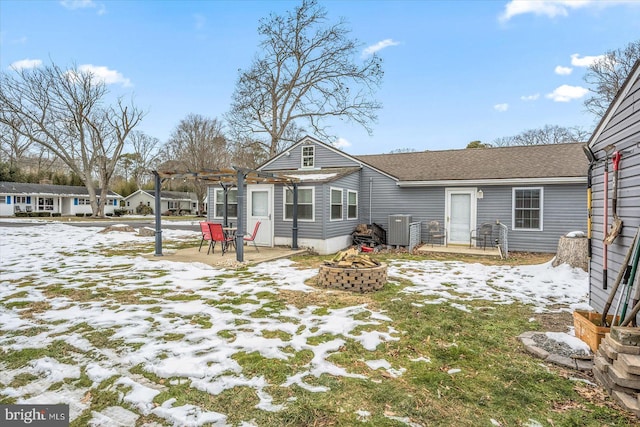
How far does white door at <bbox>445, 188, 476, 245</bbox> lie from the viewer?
11710 mm

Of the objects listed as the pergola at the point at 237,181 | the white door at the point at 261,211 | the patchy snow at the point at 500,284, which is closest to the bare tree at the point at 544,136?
the patchy snow at the point at 500,284

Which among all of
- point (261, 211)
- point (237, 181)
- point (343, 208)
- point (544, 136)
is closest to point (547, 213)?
point (343, 208)

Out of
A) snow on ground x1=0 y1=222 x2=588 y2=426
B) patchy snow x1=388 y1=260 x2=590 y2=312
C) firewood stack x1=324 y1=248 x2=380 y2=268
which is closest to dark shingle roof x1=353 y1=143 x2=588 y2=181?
patchy snow x1=388 y1=260 x2=590 y2=312

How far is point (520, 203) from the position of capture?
11.1m

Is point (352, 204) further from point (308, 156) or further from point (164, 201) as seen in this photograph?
point (164, 201)

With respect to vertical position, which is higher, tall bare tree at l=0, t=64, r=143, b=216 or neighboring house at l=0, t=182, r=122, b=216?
tall bare tree at l=0, t=64, r=143, b=216

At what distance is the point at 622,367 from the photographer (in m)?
2.47

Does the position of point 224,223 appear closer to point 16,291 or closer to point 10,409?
point 16,291

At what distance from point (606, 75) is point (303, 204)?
22.2 m

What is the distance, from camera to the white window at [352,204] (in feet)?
40.1

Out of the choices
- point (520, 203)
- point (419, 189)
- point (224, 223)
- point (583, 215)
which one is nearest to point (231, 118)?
point (224, 223)

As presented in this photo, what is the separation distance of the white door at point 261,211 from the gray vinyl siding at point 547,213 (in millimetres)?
7446

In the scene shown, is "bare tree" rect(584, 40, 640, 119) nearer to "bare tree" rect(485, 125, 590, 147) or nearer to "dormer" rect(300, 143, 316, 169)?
"bare tree" rect(485, 125, 590, 147)

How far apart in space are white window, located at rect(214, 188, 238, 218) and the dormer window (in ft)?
10.3
